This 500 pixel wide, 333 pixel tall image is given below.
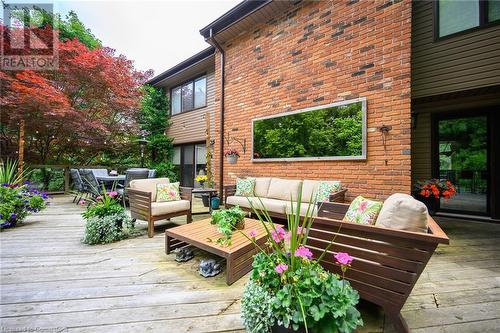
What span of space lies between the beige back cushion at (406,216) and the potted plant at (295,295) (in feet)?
1.57

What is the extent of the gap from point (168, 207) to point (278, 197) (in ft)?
6.99

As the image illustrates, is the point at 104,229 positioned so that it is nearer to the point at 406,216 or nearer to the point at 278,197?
the point at 278,197

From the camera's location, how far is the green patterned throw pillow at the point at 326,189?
3.76 m

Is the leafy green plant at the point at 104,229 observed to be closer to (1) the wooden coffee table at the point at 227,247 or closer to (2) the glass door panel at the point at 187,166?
(1) the wooden coffee table at the point at 227,247

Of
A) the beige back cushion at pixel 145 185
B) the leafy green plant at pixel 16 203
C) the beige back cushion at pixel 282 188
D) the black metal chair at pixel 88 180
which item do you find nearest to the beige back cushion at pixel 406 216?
the beige back cushion at pixel 282 188

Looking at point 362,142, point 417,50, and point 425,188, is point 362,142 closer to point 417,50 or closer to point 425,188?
point 425,188

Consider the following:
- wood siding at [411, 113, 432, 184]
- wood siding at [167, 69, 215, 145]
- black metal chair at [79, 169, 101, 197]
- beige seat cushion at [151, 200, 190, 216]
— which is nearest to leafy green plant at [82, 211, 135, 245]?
beige seat cushion at [151, 200, 190, 216]

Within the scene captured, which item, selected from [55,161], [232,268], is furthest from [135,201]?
[55,161]

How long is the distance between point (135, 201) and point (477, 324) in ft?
13.5

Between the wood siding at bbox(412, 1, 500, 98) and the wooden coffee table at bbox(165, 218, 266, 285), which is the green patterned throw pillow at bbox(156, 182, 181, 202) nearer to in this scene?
the wooden coffee table at bbox(165, 218, 266, 285)

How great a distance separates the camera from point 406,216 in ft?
4.57

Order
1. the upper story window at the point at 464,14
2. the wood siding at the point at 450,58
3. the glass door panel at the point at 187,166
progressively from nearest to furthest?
1. the wood siding at the point at 450,58
2. the upper story window at the point at 464,14
3. the glass door panel at the point at 187,166

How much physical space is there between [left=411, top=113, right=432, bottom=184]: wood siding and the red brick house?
19mm

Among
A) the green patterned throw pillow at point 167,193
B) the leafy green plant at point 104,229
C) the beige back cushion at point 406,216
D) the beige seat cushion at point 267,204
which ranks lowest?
the leafy green plant at point 104,229
